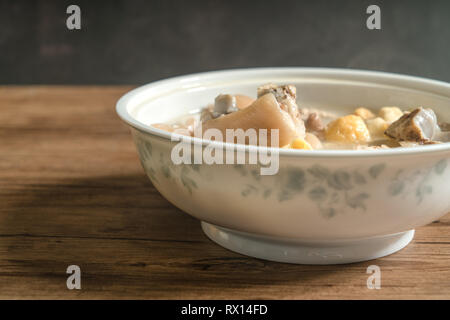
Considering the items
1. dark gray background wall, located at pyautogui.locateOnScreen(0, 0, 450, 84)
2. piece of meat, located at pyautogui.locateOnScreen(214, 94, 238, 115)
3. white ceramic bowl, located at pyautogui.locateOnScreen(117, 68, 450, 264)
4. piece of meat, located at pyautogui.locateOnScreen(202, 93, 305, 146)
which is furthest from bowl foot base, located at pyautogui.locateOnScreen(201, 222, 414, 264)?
dark gray background wall, located at pyautogui.locateOnScreen(0, 0, 450, 84)

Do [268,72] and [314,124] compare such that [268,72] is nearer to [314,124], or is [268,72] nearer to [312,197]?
[314,124]

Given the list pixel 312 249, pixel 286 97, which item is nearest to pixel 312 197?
pixel 312 249

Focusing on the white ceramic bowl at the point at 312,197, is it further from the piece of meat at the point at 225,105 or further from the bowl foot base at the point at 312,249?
the piece of meat at the point at 225,105

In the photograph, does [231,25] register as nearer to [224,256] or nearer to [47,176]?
[47,176]

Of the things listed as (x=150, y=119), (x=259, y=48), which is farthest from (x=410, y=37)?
(x=150, y=119)

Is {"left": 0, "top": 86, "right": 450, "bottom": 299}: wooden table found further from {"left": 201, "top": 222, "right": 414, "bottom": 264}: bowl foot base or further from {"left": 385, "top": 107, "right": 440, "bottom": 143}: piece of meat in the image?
{"left": 385, "top": 107, "right": 440, "bottom": 143}: piece of meat

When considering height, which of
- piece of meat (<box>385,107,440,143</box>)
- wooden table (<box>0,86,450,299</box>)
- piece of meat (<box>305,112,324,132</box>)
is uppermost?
piece of meat (<box>305,112,324,132</box>)
